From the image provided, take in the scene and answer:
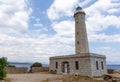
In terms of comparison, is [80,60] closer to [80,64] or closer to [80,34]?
[80,64]

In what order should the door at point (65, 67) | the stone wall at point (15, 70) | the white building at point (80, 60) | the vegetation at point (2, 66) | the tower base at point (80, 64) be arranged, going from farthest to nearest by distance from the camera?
the stone wall at point (15, 70), the door at point (65, 67), the white building at point (80, 60), the tower base at point (80, 64), the vegetation at point (2, 66)

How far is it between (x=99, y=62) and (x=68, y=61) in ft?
15.0

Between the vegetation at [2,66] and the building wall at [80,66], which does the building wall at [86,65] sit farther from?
the vegetation at [2,66]

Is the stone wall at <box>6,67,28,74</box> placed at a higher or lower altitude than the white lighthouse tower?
lower

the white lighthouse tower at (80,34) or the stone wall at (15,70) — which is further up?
the white lighthouse tower at (80,34)

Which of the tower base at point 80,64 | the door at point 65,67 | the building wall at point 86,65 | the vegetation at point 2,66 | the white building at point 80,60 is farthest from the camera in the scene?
the door at point 65,67

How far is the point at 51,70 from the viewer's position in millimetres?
28656

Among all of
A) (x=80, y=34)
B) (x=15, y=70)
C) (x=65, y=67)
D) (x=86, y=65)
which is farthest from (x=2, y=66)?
(x=80, y=34)

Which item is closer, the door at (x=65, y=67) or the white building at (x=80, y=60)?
the white building at (x=80, y=60)

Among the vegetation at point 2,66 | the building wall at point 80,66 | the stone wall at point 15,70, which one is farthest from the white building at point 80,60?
the vegetation at point 2,66

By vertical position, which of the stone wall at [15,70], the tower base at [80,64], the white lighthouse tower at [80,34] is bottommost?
the stone wall at [15,70]

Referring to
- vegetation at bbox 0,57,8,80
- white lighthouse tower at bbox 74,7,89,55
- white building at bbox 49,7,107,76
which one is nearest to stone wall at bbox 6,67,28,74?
white building at bbox 49,7,107,76

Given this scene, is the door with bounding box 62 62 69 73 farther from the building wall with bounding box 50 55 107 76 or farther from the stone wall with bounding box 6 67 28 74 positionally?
the stone wall with bounding box 6 67 28 74

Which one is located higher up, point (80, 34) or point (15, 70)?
point (80, 34)
